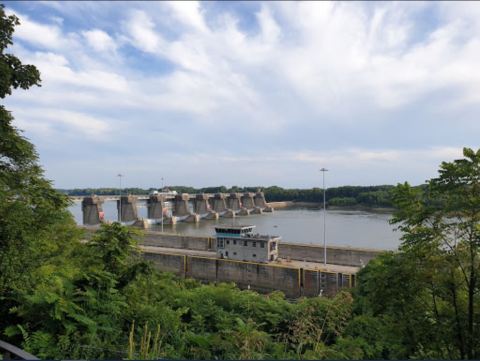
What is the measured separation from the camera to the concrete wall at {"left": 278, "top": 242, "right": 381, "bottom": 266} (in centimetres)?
3250

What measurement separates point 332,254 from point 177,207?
60.0m

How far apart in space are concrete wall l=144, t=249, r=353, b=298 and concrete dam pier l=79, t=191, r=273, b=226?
33.6m

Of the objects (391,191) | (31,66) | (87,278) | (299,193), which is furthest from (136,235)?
(299,193)

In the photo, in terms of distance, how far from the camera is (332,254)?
34.8 metres

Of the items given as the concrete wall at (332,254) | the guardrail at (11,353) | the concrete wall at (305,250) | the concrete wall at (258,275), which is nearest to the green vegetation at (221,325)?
the guardrail at (11,353)

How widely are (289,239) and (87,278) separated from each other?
4524cm

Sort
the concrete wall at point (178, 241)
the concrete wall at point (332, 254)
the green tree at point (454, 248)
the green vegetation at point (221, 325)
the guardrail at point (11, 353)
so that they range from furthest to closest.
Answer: the concrete wall at point (178, 241) → the concrete wall at point (332, 254) → the green tree at point (454, 248) → the green vegetation at point (221, 325) → the guardrail at point (11, 353)

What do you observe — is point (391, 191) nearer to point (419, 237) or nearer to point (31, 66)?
point (419, 237)

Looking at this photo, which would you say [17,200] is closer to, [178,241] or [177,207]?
[178,241]

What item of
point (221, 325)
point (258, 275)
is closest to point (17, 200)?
point (221, 325)

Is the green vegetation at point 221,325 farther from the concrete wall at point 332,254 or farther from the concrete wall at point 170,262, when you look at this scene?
the concrete wall at point 332,254

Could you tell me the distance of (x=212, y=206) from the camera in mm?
103562

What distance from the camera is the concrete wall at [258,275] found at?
26.5 m

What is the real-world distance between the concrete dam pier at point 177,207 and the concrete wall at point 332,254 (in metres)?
34.2
